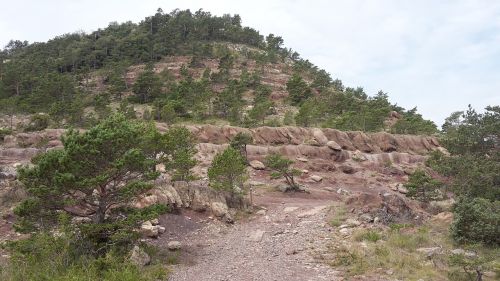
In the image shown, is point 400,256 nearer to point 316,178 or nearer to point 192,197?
point 192,197

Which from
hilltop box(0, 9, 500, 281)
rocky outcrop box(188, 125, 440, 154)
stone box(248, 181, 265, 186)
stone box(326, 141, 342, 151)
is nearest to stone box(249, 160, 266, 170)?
hilltop box(0, 9, 500, 281)

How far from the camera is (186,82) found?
73.1 meters

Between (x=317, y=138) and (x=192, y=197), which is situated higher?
(x=317, y=138)

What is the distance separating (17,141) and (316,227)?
40.0 meters

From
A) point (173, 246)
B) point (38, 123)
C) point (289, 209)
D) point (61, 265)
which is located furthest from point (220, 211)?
point (38, 123)

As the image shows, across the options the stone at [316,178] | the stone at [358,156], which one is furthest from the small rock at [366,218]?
the stone at [358,156]

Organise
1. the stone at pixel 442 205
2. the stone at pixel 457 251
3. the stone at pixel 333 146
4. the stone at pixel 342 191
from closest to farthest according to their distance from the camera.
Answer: the stone at pixel 457 251 → the stone at pixel 442 205 → the stone at pixel 342 191 → the stone at pixel 333 146

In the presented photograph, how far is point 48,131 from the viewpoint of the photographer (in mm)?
47719

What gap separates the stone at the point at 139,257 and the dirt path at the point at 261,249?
130 cm

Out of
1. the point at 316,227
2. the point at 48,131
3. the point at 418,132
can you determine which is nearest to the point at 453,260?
the point at 316,227

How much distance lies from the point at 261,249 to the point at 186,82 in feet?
189

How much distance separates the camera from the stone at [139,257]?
1608cm

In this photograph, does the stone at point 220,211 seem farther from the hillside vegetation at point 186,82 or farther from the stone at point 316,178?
the hillside vegetation at point 186,82

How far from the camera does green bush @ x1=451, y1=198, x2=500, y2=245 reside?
1736 centimetres
